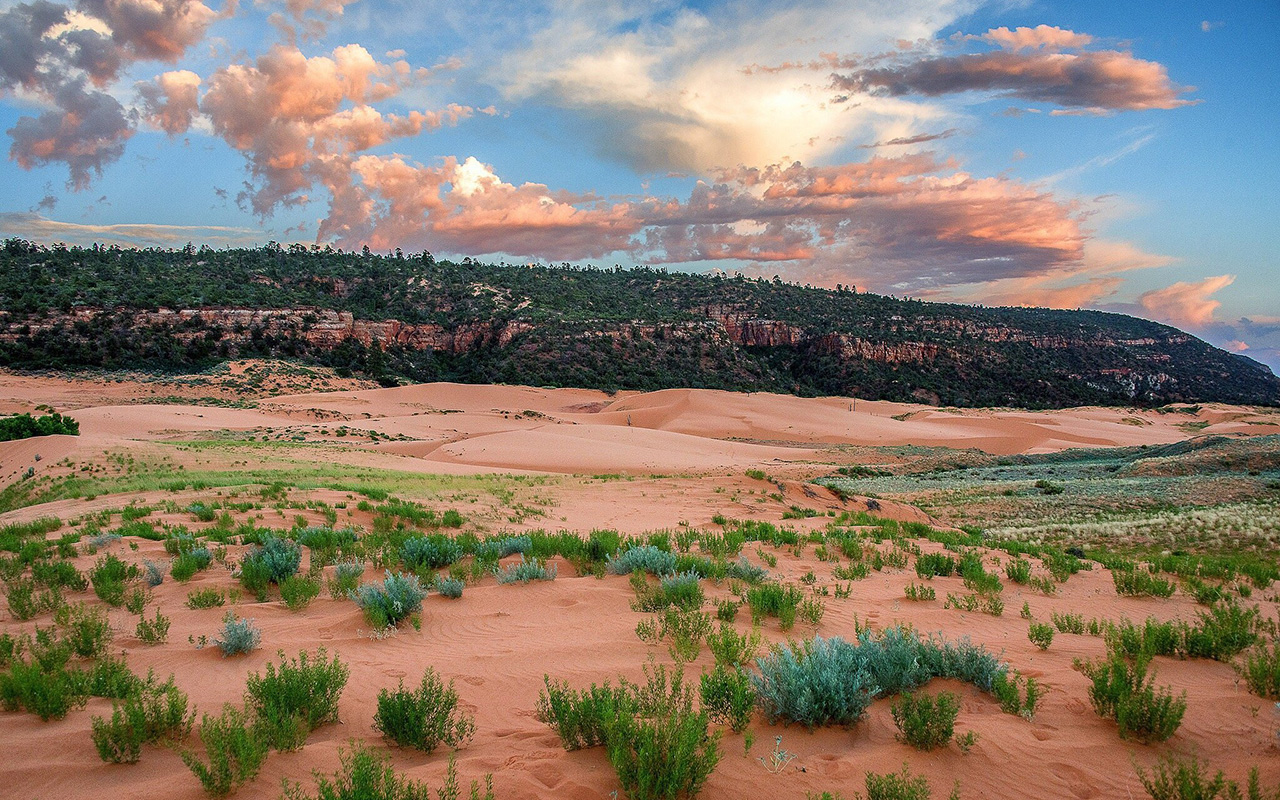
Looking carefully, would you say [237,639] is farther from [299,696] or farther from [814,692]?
[814,692]

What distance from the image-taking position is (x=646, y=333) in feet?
250

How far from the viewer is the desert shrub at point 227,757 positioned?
3.03 m

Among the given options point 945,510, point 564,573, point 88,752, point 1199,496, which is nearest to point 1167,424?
point 1199,496

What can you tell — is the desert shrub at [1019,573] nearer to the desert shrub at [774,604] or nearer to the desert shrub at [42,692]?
the desert shrub at [774,604]

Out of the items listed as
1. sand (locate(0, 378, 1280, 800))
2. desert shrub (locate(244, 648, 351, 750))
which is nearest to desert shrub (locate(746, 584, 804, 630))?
sand (locate(0, 378, 1280, 800))

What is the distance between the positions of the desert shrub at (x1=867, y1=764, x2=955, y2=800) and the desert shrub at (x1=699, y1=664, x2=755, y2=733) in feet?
2.76

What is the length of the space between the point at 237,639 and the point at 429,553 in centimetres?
321

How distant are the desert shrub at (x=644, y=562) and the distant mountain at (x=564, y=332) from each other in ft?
197

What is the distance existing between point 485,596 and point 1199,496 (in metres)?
20.5

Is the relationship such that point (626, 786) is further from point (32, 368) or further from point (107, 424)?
point (32, 368)

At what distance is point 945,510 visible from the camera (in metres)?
18.2

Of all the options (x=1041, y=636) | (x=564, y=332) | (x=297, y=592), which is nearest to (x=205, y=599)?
(x=297, y=592)

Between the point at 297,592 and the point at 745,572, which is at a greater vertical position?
the point at 745,572

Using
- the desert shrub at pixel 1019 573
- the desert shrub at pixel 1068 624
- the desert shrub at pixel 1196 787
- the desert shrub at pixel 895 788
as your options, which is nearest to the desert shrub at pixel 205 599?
the desert shrub at pixel 895 788
